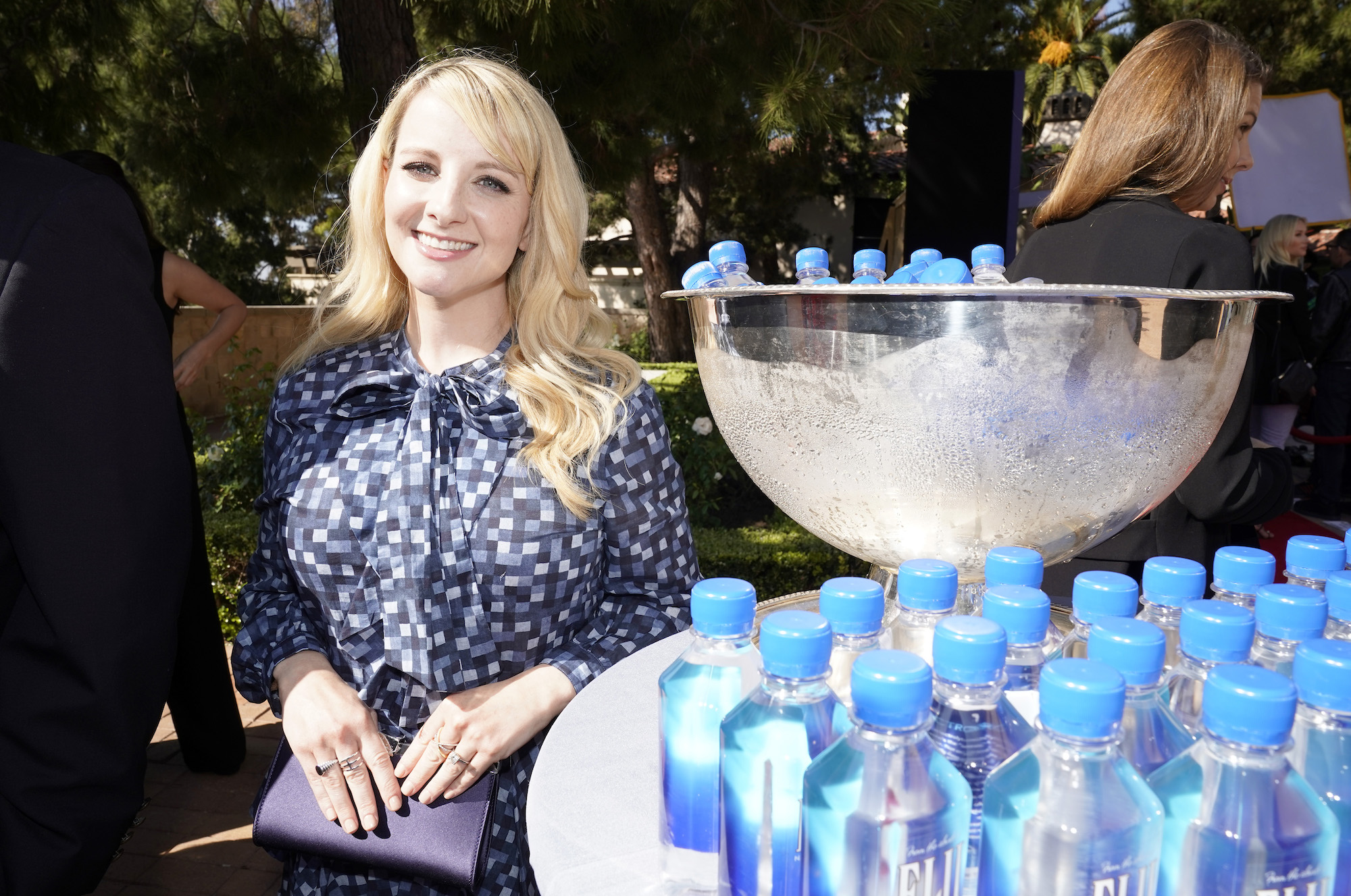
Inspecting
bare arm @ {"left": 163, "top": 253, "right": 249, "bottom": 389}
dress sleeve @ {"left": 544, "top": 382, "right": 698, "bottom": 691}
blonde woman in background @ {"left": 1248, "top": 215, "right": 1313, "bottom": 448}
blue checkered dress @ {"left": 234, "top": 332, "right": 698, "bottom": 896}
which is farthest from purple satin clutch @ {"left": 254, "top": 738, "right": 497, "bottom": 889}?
blonde woman in background @ {"left": 1248, "top": 215, "right": 1313, "bottom": 448}

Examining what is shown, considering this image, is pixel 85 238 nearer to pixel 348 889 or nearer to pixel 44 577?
pixel 44 577

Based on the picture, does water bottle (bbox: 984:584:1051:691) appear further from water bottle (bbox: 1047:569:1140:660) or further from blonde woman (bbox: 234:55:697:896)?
blonde woman (bbox: 234:55:697:896)

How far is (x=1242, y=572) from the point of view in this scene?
817mm

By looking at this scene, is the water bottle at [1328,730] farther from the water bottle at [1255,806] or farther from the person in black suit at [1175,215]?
the person in black suit at [1175,215]

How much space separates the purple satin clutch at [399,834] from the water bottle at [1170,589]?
93cm

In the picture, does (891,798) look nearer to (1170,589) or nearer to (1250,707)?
(1250,707)

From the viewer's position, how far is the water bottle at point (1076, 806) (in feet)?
1.73

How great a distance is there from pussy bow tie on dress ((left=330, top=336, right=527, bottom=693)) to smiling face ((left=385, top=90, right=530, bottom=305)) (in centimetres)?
19

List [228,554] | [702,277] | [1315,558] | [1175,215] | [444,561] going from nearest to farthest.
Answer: [1315,558] → [702,277] → [444,561] → [1175,215] → [228,554]

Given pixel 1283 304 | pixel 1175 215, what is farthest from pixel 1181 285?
pixel 1283 304

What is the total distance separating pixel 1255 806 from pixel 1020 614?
0.67ft

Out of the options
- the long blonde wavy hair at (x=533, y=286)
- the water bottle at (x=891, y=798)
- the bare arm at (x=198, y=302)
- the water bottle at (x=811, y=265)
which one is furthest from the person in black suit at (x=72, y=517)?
the bare arm at (x=198, y=302)

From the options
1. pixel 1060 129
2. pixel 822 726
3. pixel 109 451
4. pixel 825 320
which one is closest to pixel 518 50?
pixel 109 451

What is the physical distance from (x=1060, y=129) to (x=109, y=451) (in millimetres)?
19384
